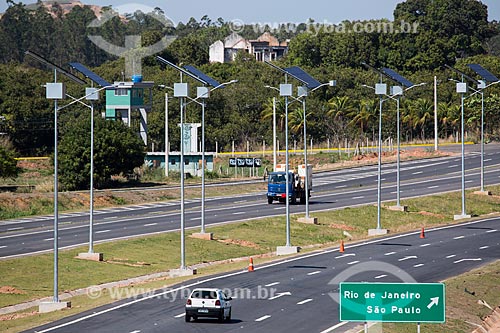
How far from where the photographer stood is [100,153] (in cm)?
10275

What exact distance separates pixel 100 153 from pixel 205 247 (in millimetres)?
37968

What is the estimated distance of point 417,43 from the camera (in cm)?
18512

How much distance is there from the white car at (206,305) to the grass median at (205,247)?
5.99 meters

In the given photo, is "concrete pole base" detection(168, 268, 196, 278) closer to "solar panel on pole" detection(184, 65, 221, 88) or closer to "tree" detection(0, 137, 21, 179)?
"solar panel on pole" detection(184, 65, 221, 88)

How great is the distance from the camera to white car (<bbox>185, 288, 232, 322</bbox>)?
135 feet

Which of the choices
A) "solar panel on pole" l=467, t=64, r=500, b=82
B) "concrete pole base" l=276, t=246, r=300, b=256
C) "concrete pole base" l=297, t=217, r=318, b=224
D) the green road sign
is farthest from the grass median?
the green road sign

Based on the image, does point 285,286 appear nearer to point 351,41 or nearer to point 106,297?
point 106,297

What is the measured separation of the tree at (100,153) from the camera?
102m

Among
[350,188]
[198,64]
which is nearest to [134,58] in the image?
[198,64]

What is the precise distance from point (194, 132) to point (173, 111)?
17219mm

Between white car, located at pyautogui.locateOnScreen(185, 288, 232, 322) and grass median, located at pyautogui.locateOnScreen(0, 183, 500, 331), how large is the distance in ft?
19.7

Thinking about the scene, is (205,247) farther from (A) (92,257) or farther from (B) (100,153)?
(B) (100,153)

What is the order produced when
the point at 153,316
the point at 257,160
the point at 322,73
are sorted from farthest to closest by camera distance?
1. the point at 322,73
2. the point at 257,160
3. the point at 153,316

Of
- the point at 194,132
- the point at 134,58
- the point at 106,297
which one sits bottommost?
the point at 106,297
